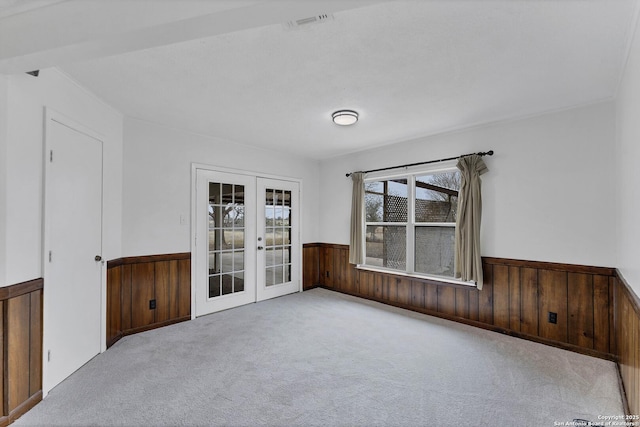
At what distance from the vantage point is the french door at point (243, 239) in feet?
13.2

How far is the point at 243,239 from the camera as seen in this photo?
4449 mm

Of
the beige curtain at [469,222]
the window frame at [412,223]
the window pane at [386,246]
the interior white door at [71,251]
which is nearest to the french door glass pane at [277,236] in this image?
the window pane at [386,246]

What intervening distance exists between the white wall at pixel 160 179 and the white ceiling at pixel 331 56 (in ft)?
1.01

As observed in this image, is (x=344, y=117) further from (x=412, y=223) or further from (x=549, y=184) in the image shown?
(x=549, y=184)

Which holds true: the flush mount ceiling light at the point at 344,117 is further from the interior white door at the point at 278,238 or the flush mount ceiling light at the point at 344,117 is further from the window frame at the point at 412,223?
the interior white door at the point at 278,238

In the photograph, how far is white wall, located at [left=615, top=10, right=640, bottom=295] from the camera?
1.68 metres

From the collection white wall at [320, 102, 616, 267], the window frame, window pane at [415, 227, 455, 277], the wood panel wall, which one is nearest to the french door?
the window frame

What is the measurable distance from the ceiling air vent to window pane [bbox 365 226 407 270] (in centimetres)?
326

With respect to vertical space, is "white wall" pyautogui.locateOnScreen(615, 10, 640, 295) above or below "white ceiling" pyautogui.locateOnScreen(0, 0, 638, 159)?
below

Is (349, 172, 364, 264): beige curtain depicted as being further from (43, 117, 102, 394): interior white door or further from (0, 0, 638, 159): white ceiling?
(43, 117, 102, 394): interior white door

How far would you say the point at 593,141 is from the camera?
2.86 m

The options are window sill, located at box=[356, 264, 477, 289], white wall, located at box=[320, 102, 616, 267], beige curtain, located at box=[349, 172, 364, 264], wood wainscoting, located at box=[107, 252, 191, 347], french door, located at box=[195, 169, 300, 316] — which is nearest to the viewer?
white wall, located at box=[320, 102, 616, 267]

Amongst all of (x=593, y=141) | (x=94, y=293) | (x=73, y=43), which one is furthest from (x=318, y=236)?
(x=73, y=43)

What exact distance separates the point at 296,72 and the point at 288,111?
84cm
